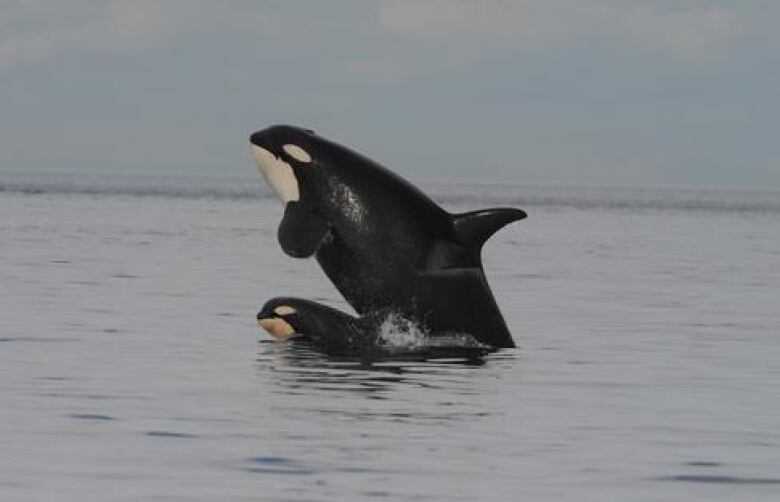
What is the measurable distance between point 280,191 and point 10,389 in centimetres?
560

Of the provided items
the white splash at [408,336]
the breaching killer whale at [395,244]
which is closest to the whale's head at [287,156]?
the breaching killer whale at [395,244]

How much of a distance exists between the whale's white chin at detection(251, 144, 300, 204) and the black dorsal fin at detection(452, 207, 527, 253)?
189cm

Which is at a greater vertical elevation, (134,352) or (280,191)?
(280,191)

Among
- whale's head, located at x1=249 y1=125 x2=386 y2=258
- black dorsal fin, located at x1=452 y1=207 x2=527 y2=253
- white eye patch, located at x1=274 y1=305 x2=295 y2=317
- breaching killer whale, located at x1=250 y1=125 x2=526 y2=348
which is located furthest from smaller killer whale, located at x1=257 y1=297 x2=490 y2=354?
black dorsal fin, located at x1=452 y1=207 x2=527 y2=253

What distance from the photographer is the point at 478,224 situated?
20188 millimetres

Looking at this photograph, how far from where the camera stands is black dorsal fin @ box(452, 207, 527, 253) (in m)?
20.2

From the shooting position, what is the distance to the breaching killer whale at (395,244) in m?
20.2

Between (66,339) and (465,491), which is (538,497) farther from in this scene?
(66,339)

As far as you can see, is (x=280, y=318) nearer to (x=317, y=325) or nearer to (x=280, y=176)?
(x=317, y=325)

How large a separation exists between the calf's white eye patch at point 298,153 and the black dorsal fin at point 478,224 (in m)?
1.86

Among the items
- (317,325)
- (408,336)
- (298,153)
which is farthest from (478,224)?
(298,153)

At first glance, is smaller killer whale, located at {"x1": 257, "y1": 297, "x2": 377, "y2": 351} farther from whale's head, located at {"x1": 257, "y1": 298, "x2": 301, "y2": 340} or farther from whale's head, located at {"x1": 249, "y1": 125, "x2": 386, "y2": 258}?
whale's head, located at {"x1": 249, "y1": 125, "x2": 386, "y2": 258}

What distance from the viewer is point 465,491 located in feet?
38.9

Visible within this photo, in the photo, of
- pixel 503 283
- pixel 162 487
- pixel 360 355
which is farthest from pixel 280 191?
pixel 503 283
